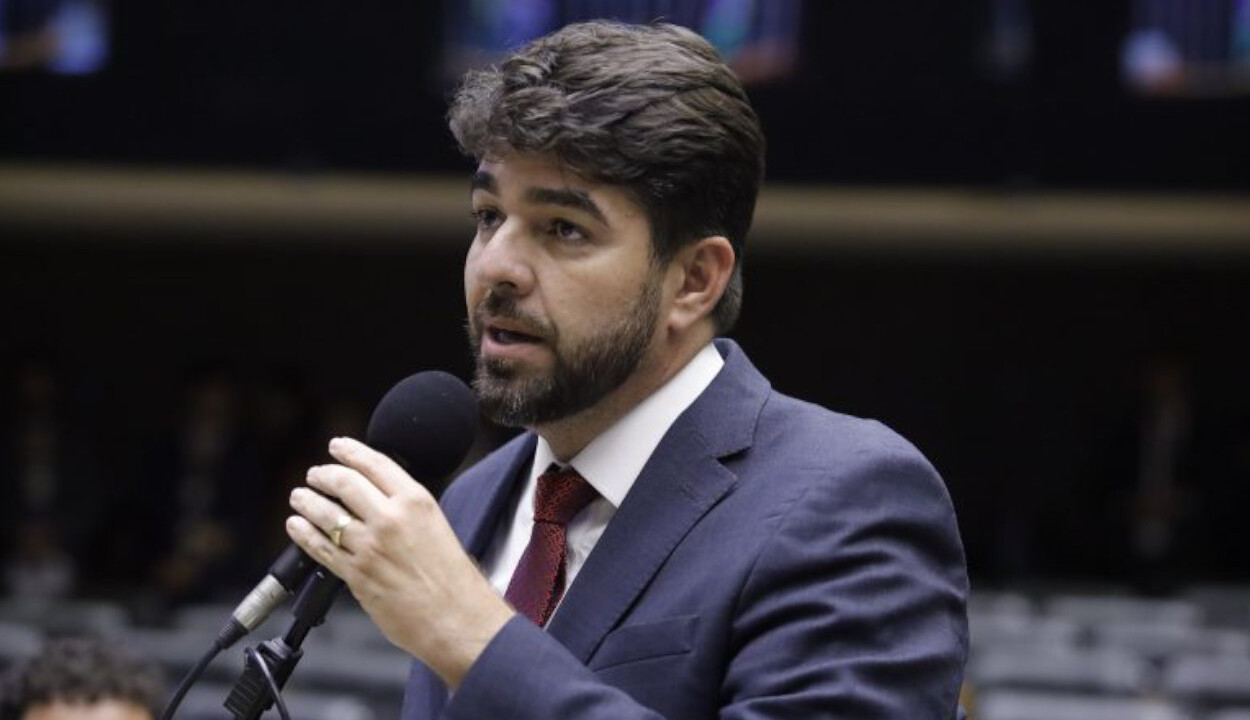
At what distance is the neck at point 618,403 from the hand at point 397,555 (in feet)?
0.78

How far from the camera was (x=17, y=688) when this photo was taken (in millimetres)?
3049

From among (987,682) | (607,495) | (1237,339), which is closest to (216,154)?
(987,682)

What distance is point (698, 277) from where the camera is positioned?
1.80 meters

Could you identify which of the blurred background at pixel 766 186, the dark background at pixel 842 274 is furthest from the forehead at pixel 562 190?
the dark background at pixel 842 274

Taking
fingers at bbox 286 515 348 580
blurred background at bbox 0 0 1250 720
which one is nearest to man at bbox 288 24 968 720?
fingers at bbox 286 515 348 580

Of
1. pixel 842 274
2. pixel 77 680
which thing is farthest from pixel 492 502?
pixel 842 274

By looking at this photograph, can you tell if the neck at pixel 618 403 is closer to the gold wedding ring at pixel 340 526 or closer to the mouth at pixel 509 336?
the mouth at pixel 509 336

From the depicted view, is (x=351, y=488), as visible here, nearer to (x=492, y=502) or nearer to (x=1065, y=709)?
(x=492, y=502)

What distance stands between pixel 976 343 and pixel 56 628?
21.6ft

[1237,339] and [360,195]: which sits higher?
[360,195]

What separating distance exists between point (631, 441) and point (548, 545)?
12cm

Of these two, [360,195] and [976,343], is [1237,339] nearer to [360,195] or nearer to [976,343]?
[976,343]

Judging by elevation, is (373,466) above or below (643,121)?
below

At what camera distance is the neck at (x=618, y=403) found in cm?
179
